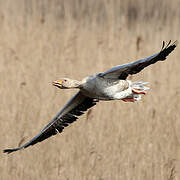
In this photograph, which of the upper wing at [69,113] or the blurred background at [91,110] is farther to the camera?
the upper wing at [69,113]

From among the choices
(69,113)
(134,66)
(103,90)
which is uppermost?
(134,66)

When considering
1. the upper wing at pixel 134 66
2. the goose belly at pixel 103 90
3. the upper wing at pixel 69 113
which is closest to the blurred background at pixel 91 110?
the upper wing at pixel 69 113

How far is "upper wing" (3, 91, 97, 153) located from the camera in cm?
543

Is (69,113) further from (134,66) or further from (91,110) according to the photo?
(134,66)

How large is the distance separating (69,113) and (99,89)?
0.80 meters

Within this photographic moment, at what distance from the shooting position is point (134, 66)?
4.98m

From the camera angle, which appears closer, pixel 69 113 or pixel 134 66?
pixel 134 66

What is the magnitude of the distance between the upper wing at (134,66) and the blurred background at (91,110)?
67 cm

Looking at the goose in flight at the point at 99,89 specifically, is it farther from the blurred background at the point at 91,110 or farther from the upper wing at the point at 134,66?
the blurred background at the point at 91,110

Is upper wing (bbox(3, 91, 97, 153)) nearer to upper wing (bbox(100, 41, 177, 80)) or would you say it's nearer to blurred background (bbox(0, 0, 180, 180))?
blurred background (bbox(0, 0, 180, 180))

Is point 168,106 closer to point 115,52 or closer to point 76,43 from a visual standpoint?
point 115,52

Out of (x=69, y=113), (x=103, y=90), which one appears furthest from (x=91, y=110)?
(x=103, y=90)

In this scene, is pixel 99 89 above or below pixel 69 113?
above

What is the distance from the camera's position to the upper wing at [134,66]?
4.82 meters
